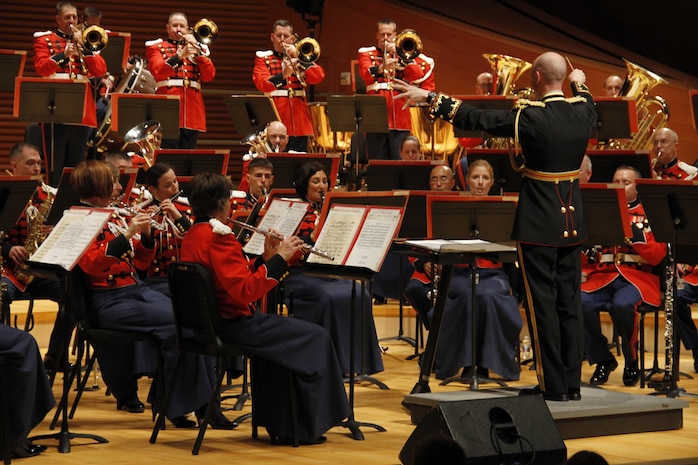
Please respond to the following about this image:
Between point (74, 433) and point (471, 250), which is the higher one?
point (471, 250)

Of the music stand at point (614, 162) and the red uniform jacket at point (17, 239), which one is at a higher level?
the music stand at point (614, 162)

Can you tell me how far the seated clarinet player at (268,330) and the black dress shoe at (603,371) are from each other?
2223mm

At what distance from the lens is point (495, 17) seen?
12.3 meters

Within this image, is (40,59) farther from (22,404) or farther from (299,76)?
(22,404)

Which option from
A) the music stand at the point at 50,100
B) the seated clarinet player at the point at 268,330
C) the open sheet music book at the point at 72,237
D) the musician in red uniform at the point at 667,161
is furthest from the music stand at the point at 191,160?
the musician in red uniform at the point at 667,161

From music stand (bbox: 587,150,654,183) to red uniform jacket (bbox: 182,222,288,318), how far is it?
3.10m

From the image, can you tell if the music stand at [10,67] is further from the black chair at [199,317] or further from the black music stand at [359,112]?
the black chair at [199,317]

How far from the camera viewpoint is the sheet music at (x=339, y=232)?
16.2 ft

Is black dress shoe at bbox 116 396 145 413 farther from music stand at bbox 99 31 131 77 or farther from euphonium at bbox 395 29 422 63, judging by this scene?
euphonium at bbox 395 29 422 63

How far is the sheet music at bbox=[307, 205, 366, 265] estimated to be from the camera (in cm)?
494

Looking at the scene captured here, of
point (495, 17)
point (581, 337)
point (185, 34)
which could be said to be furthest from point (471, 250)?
point (495, 17)

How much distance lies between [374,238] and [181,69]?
5.30 m

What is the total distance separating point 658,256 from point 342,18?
6591 mm

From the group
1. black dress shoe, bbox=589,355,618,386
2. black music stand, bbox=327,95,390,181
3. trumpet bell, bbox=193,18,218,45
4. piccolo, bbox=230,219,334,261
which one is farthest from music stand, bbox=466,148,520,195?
trumpet bell, bbox=193,18,218,45
